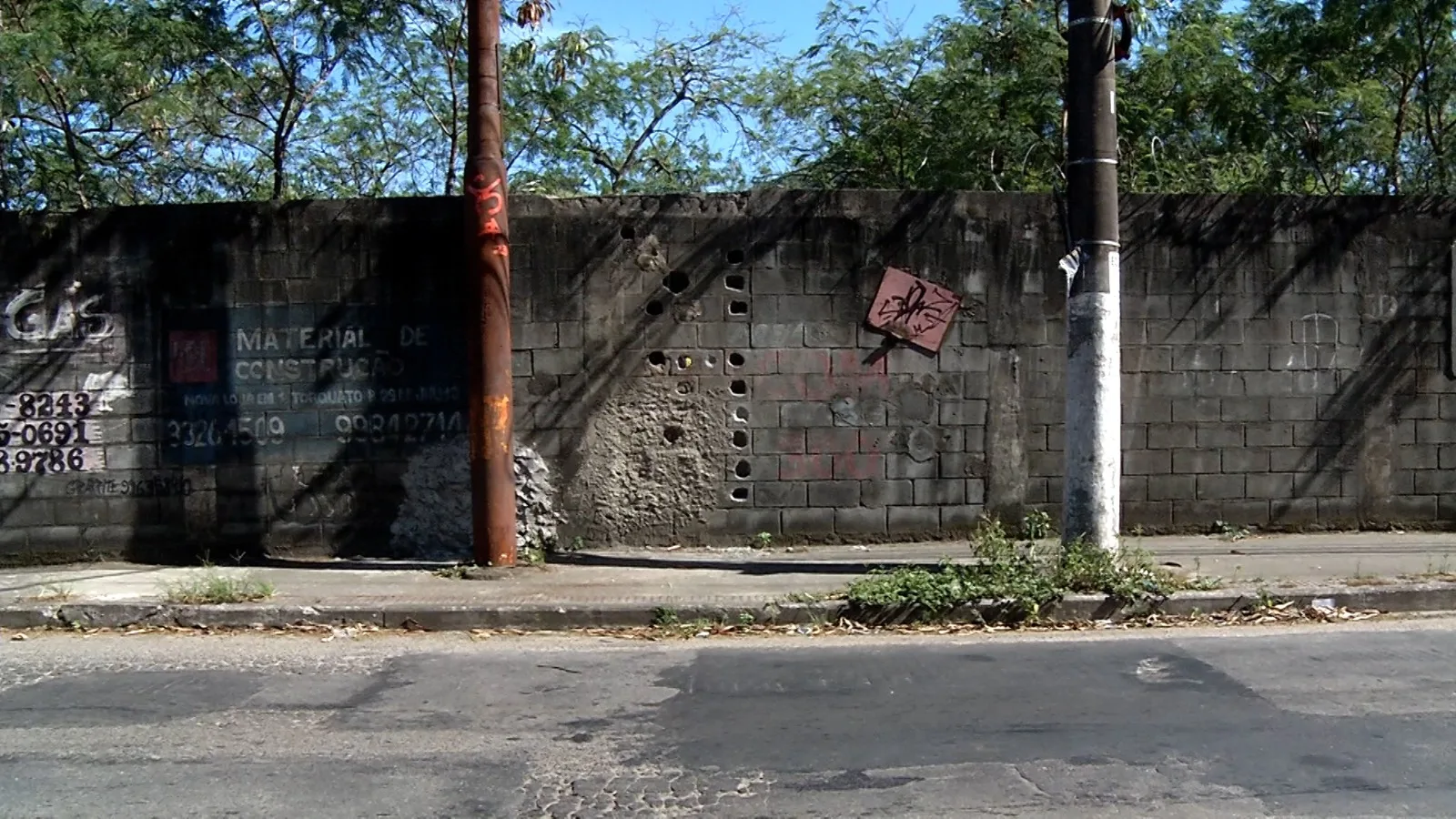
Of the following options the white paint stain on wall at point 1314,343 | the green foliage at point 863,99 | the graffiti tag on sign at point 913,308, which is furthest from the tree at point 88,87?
the white paint stain on wall at point 1314,343

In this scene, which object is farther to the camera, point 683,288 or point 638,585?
point 683,288

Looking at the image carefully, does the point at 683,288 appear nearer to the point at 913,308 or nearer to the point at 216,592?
the point at 913,308

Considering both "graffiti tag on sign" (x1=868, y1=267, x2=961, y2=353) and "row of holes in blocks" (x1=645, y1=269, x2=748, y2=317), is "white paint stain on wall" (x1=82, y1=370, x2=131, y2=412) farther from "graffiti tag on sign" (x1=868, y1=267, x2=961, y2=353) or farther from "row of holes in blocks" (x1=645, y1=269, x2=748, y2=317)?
"graffiti tag on sign" (x1=868, y1=267, x2=961, y2=353)

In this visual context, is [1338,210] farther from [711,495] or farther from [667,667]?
[667,667]

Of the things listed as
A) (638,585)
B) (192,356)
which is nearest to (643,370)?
(638,585)

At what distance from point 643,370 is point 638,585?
2025 mm

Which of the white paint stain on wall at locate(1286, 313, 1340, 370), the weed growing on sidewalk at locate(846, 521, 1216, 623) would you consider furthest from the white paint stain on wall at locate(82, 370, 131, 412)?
the white paint stain on wall at locate(1286, 313, 1340, 370)

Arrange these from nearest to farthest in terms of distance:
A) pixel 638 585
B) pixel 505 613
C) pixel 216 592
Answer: pixel 505 613, pixel 216 592, pixel 638 585

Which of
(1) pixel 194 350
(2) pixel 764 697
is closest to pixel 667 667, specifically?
(2) pixel 764 697

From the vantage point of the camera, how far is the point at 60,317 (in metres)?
9.07

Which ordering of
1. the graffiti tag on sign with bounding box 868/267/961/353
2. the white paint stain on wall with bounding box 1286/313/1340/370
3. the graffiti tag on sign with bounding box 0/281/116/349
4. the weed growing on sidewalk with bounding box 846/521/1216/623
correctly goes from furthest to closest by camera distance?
the white paint stain on wall with bounding box 1286/313/1340/370 → the graffiti tag on sign with bounding box 868/267/961/353 → the graffiti tag on sign with bounding box 0/281/116/349 → the weed growing on sidewalk with bounding box 846/521/1216/623

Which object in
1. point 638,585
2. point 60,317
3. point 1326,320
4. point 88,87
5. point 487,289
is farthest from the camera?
point 88,87

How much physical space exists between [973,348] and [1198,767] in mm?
5347

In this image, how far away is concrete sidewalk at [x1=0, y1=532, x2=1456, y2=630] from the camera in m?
7.29
